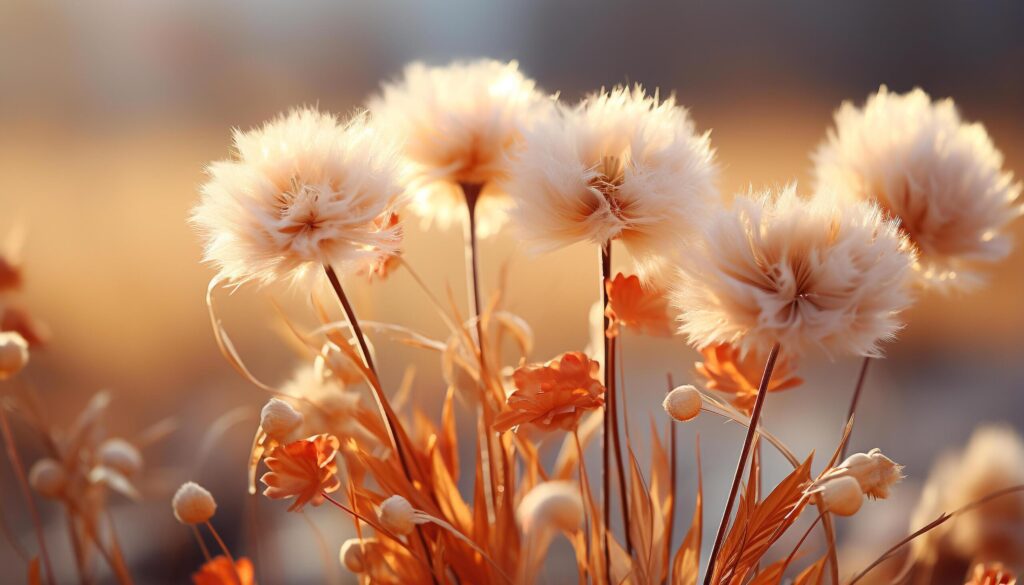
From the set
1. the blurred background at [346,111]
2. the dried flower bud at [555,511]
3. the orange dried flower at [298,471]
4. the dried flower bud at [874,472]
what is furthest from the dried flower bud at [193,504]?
the blurred background at [346,111]

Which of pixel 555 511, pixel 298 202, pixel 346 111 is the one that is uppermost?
pixel 346 111

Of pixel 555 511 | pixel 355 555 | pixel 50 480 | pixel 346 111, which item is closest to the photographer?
pixel 555 511

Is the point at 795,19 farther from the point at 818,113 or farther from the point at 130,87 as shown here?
the point at 130,87

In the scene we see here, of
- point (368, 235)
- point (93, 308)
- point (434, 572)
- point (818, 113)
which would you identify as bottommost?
point (434, 572)

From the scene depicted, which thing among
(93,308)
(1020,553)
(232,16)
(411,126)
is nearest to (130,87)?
(232,16)

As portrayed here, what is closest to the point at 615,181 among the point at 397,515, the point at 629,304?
the point at 629,304

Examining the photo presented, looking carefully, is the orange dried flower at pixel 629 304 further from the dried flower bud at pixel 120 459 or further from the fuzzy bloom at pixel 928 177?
the dried flower bud at pixel 120 459

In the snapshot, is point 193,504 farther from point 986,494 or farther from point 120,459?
point 986,494
